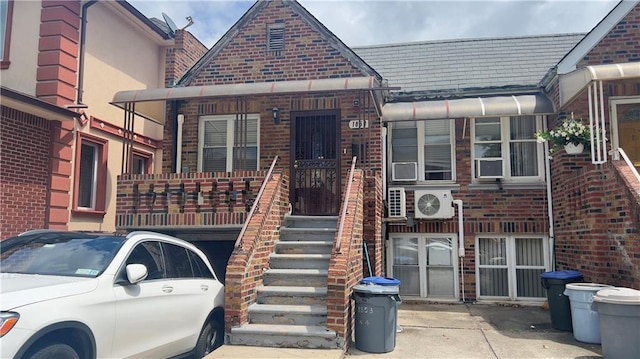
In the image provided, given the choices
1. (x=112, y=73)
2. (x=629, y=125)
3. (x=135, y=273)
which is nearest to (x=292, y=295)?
(x=135, y=273)

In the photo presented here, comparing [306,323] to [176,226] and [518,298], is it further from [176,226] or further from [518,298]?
[518,298]

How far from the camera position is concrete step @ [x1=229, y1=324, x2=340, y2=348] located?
600 cm

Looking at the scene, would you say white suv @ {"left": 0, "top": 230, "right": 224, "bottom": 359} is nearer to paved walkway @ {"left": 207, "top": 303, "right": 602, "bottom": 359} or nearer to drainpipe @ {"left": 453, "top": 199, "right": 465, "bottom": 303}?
paved walkway @ {"left": 207, "top": 303, "right": 602, "bottom": 359}

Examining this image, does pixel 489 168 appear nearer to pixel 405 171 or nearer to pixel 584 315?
pixel 405 171

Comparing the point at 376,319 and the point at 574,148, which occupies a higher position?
the point at 574,148

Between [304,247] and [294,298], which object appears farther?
[304,247]

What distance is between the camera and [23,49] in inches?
437

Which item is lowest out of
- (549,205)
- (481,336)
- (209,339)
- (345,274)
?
(481,336)

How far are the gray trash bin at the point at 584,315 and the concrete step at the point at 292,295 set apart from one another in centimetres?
365

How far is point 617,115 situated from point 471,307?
16.1 ft

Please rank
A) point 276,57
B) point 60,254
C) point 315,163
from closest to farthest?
point 60,254, point 315,163, point 276,57

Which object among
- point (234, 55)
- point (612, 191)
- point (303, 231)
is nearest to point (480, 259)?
point (612, 191)

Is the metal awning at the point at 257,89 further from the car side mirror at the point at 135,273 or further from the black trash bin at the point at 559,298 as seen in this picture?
the car side mirror at the point at 135,273

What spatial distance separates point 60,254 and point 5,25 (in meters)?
9.04
